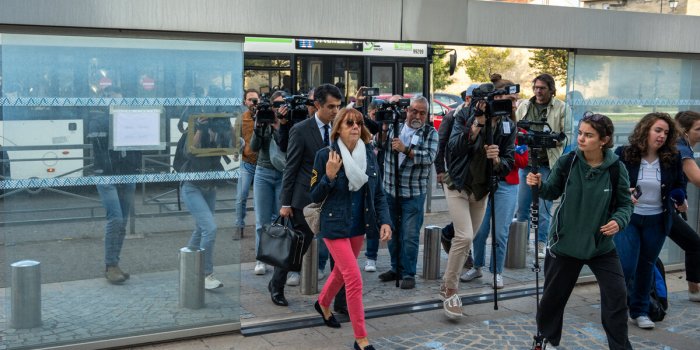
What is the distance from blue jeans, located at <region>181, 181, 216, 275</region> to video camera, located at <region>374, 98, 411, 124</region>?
190cm

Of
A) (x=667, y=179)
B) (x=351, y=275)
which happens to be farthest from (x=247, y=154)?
(x=667, y=179)

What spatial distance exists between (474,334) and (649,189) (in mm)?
1819

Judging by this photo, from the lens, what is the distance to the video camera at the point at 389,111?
7281 mm

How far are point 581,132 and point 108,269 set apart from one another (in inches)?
135

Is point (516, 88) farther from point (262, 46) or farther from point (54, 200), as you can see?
point (262, 46)

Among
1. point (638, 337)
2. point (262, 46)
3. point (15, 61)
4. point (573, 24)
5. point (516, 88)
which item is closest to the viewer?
point (15, 61)

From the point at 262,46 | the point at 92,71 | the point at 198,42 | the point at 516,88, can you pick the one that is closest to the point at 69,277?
the point at 92,71

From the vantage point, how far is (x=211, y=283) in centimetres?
608

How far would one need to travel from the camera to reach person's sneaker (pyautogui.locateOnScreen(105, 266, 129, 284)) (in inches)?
226

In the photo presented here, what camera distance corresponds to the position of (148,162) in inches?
226

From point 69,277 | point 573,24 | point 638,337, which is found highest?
point 573,24

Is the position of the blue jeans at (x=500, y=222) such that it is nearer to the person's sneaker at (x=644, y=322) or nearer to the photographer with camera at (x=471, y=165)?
the photographer with camera at (x=471, y=165)

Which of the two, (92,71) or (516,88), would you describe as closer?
(92,71)

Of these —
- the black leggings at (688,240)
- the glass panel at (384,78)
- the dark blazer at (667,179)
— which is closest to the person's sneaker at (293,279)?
the dark blazer at (667,179)
